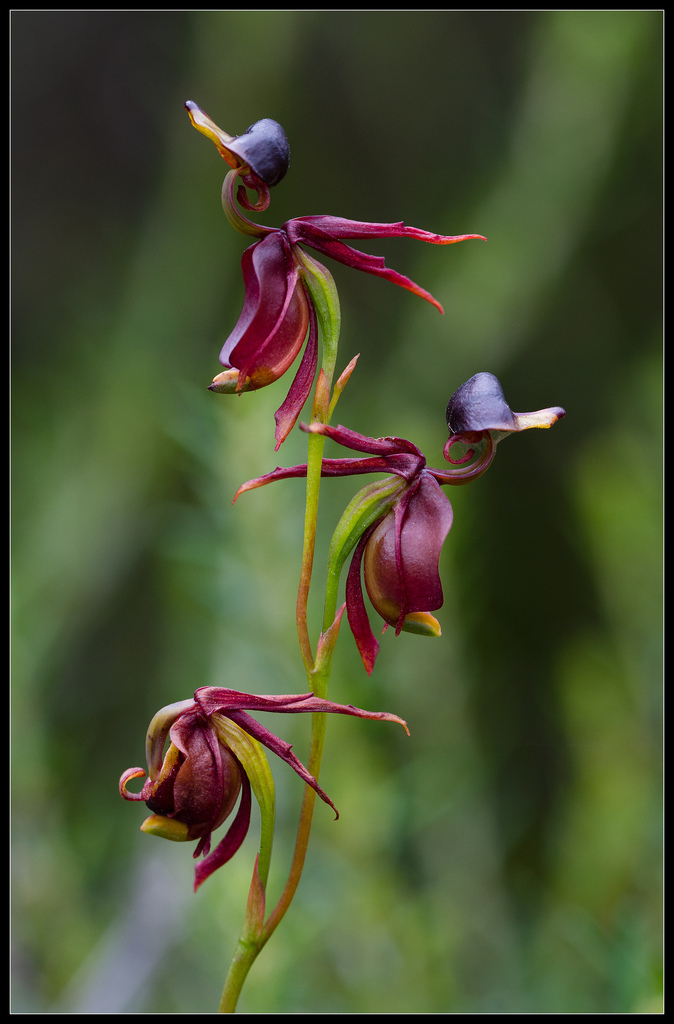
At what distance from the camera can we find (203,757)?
0.54 m

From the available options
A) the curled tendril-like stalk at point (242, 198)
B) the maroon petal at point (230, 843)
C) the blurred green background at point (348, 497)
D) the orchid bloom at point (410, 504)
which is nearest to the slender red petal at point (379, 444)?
the orchid bloom at point (410, 504)

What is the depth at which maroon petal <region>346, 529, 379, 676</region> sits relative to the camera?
0.58 m

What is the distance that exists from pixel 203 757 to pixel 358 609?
151 mm

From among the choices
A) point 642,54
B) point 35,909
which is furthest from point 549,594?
point 35,909

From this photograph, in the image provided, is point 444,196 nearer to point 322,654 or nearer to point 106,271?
point 106,271

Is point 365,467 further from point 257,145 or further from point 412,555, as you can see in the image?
point 257,145

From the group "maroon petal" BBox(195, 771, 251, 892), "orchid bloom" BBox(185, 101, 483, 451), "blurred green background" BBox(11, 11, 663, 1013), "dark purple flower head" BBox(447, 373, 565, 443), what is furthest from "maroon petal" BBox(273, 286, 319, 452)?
"blurred green background" BBox(11, 11, 663, 1013)

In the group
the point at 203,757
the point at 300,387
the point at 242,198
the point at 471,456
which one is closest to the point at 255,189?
the point at 242,198

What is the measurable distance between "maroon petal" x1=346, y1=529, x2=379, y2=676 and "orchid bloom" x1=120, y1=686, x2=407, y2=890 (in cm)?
7

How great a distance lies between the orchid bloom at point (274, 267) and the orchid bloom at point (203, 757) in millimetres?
187

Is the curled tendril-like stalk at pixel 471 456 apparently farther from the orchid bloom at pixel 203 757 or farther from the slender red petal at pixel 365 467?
the orchid bloom at pixel 203 757

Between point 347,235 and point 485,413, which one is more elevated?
point 347,235

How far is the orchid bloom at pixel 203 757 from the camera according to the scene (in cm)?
53

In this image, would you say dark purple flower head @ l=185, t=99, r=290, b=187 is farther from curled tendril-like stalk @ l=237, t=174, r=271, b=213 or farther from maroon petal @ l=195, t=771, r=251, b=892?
maroon petal @ l=195, t=771, r=251, b=892
